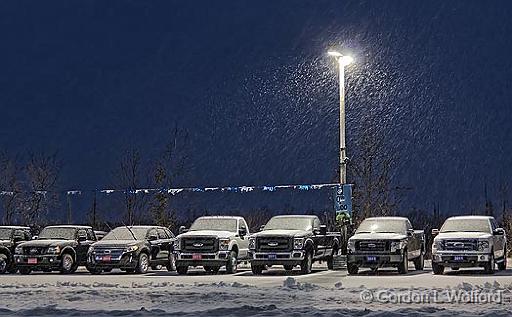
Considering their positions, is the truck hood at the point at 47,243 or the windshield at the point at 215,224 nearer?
the windshield at the point at 215,224

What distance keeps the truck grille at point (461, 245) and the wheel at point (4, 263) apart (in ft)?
51.4

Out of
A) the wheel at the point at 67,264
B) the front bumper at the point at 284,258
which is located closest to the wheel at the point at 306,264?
the front bumper at the point at 284,258

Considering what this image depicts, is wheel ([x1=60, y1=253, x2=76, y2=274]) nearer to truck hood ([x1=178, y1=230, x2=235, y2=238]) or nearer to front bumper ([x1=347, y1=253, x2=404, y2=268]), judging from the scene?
truck hood ([x1=178, y1=230, x2=235, y2=238])

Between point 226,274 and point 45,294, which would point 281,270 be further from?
point 45,294

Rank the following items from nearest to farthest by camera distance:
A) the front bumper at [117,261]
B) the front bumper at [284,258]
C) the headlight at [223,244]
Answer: the front bumper at [284,258], the headlight at [223,244], the front bumper at [117,261]

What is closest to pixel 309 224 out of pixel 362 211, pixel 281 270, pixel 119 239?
pixel 281 270

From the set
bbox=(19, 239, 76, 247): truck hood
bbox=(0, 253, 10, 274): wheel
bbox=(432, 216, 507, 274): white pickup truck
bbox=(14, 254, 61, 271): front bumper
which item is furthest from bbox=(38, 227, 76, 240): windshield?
bbox=(432, 216, 507, 274): white pickup truck

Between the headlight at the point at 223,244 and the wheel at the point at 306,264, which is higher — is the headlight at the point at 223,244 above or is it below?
above

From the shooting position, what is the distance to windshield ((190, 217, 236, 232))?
3039 centimetres

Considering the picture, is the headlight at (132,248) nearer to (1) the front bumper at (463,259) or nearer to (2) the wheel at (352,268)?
(2) the wheel at (352,268)

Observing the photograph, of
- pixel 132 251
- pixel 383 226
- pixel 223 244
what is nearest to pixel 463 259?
pixel 383 226

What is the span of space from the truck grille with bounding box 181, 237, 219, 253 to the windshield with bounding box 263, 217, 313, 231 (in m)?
2.04

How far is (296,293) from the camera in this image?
18516 mm

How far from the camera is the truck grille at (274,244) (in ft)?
91.8
